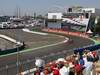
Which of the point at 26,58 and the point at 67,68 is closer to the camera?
the point at 67,68

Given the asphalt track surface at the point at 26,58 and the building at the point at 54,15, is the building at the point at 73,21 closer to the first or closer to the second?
the building at the point at 54,15

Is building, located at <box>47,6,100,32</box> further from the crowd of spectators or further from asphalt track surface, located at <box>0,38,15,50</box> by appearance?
the crowd of spectators

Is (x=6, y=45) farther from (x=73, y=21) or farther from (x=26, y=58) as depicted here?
(x=73, y=21)

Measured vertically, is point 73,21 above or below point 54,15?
below

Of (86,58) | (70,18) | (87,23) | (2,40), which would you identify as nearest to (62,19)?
(70,18)

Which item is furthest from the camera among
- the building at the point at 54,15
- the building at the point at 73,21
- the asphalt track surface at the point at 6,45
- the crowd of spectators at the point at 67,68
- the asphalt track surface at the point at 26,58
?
the building at the point at 54,15

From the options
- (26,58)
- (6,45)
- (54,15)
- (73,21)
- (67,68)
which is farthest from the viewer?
(54,15)

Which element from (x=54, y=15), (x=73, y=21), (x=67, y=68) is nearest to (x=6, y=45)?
(x=73, y=21)

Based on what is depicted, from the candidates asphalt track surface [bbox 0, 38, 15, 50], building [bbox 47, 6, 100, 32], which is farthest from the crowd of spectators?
building [bbox 47, 6, 100, 32]

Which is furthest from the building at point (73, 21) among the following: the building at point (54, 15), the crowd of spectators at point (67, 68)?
the crowd of spectators at point (67, 68)

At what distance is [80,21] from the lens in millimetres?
100812

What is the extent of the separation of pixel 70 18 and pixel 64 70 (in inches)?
3729

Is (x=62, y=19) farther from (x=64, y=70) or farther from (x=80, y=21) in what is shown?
(x=64, y=70)

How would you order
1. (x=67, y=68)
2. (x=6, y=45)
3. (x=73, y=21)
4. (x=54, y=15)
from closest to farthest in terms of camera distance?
(x=67, y=68) → (x=6, y=45) → (x=73, y=21) → (x=54, y=15)
